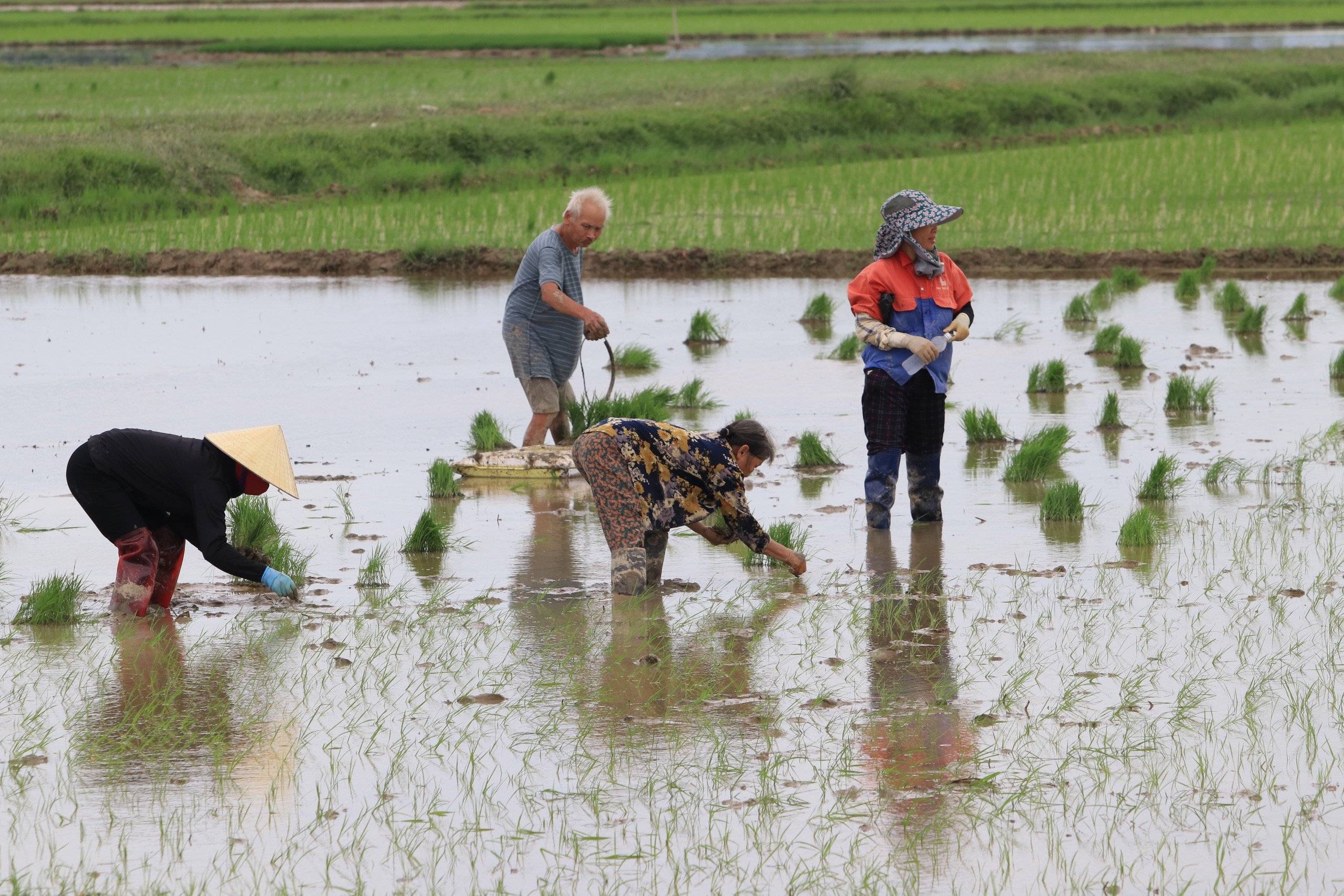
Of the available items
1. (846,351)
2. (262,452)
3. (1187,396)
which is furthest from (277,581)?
(846,351)

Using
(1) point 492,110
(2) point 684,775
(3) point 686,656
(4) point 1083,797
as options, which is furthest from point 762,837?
(1) point 492,110

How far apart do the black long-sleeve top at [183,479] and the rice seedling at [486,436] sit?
3108 millimetres

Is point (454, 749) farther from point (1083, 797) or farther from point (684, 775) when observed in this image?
point (1083, 797)

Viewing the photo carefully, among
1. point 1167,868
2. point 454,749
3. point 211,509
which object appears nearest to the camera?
point 1167,868

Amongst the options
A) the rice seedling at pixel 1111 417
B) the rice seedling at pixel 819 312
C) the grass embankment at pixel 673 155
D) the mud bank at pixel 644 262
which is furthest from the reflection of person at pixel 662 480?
the grass embankment at pixel 673 155

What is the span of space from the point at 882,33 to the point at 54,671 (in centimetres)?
5055

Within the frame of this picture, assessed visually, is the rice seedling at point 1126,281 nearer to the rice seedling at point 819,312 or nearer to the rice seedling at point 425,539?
the rice seedling at point 819,312

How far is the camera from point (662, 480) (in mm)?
6250

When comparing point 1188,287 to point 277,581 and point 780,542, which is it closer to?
point 780,542

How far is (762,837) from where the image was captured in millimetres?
4082

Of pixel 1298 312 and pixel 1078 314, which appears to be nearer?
pixel 1298 312

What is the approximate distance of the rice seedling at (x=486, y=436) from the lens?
912cm

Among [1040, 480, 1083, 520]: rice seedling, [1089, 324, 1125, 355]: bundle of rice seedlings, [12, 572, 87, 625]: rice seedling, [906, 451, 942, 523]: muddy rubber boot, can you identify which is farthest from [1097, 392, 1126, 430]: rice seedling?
[12, 572, 87, 625]: rice seedling

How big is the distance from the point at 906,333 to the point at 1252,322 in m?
6.82
